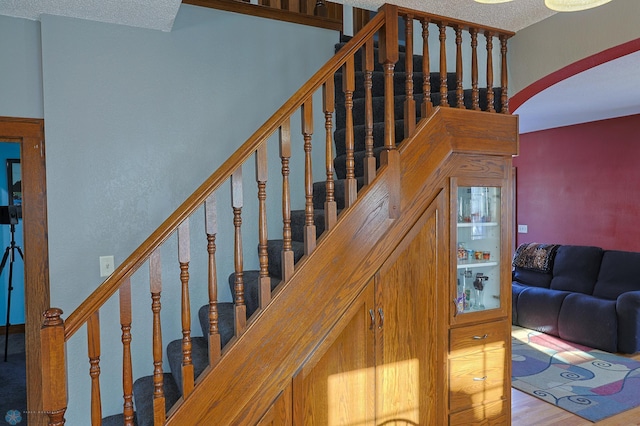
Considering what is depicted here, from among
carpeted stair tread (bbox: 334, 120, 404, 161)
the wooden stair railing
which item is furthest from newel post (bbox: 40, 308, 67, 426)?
carpeted stair tread (bbox: 334, 120, 404, 161)

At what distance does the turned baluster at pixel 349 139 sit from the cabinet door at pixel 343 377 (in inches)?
19.7

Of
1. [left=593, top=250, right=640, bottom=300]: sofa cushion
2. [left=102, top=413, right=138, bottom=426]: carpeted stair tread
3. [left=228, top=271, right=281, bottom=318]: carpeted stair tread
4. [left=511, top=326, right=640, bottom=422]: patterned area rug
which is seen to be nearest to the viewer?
[left=228, top=271, right=281, bottom=318]: carpeted stair tread

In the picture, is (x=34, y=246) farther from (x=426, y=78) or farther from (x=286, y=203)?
(x=426, y=78)

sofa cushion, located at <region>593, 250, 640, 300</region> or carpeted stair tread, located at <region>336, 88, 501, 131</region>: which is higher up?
carpeted stair tread, located at <region>336, 88, 501, 131</region>

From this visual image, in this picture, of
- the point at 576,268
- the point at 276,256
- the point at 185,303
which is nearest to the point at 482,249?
the point at 276,256

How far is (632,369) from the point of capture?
13.3 ft

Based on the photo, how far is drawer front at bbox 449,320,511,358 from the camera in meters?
2.55

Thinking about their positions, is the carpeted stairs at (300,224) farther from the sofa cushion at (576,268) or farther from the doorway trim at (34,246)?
the sofa cushion at (576,268)

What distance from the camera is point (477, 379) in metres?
2.62

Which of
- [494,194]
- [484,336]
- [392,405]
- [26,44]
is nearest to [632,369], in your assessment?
[484,336]

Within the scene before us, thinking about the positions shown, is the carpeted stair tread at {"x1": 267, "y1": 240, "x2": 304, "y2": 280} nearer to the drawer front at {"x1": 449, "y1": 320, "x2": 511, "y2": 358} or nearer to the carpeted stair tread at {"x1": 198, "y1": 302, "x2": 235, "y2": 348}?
the carpeted stair tread at {"x1": 198, "y1": 302, "x2": 235, "y2": 348}

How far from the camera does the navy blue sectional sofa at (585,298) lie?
440 centimetres

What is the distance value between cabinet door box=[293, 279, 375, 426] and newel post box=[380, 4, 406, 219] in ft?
1.64

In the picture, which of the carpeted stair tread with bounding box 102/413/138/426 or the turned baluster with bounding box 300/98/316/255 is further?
the carpeted stair tread with bounding box 102/413/138/426
